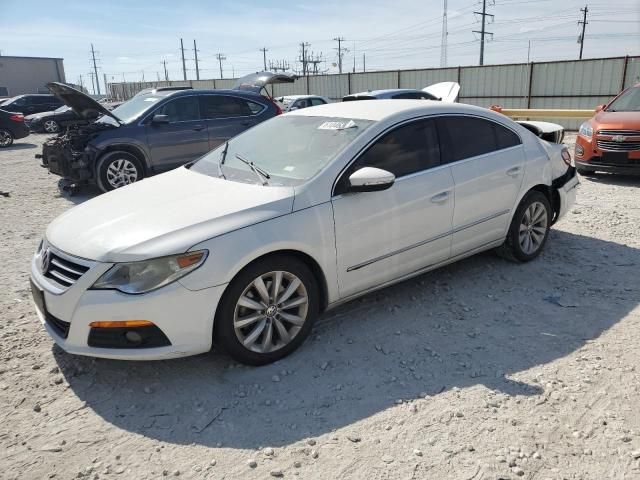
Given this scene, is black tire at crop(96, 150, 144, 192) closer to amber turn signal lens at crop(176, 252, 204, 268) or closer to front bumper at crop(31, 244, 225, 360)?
front bumper at crop(31, 244, 225, 360)

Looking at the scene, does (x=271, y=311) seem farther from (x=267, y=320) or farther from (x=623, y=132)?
(x=623, y=132)

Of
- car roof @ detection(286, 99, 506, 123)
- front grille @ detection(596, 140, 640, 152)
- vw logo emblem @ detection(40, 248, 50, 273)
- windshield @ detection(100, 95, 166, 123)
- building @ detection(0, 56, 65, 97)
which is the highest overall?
building @ detection(0, 56, 65, 97)

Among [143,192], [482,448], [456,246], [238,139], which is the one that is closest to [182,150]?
[238,139]

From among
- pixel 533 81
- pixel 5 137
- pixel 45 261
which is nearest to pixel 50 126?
pixel 5 137

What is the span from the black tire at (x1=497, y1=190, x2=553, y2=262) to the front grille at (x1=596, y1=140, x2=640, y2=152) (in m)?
4.05

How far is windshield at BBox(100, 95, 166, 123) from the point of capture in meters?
8.38

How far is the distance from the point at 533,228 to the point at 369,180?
92.0 inches

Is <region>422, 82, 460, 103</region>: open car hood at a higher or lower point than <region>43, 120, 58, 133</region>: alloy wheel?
higher

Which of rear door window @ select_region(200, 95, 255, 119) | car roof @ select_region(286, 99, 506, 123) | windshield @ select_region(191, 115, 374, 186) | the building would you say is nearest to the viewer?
windshield @ select_region(191, 115, 374, 186)

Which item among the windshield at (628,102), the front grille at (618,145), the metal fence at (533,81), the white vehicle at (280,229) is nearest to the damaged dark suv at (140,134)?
the white vehicle at (280,229)

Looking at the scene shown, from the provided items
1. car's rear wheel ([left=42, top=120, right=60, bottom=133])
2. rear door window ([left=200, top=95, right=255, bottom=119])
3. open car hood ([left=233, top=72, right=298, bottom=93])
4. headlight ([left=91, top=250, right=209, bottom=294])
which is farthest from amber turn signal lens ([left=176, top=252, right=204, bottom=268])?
car's rear wheel ([left=42, top=120, right=60, bottom=133])

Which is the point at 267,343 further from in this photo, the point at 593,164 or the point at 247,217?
the point at 593,164

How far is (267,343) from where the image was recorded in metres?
3.24

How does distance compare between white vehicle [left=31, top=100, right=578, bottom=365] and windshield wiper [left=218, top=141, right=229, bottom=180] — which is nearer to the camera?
white vehicle [left=31, top=100, right=578, bottom=365]
